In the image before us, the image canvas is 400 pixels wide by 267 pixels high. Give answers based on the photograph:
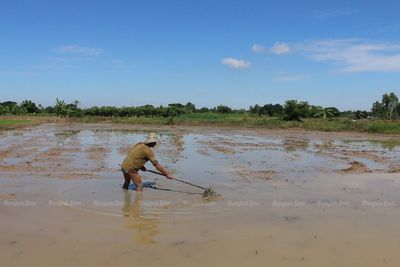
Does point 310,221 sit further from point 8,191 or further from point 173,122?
point 173,122

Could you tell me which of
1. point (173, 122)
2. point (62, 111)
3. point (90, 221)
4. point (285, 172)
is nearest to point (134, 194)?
point (90, 221)

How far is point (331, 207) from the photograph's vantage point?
8.25 metres

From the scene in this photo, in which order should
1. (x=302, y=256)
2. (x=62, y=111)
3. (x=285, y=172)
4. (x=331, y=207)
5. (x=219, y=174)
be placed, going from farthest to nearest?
(x=62, y=111), (x=285, y=172), (x=219, y=174), (x=331, y=207), (x=302, y=256)

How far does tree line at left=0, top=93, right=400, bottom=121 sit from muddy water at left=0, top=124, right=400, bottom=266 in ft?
131

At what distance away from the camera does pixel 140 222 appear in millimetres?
6898

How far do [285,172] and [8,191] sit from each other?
295 inches

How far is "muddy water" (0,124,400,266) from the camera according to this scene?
541cm

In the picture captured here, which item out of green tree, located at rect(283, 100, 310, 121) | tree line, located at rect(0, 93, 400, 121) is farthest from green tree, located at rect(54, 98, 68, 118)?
green tree, located at rect(283, 100, 310, 121)

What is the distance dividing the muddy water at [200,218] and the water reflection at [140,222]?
0.06ft

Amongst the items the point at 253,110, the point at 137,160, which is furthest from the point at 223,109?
the point at 137,160

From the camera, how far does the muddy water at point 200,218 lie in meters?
5.41

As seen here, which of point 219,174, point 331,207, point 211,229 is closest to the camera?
point 211,229

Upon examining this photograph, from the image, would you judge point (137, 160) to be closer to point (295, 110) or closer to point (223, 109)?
point (295, 110)

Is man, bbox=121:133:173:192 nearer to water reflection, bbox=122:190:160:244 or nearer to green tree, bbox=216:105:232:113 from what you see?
water reflection, bbox=122:190:160:244
